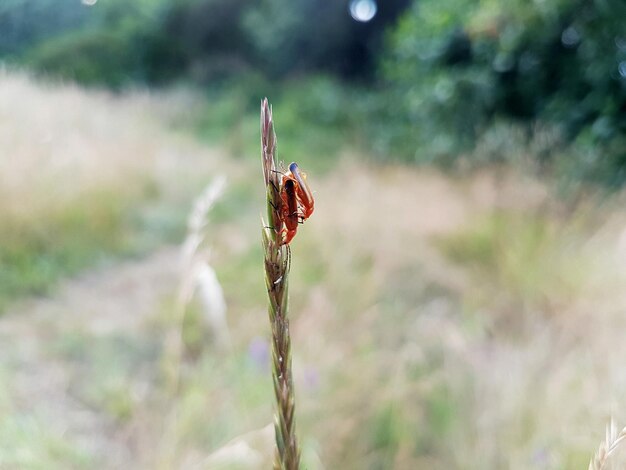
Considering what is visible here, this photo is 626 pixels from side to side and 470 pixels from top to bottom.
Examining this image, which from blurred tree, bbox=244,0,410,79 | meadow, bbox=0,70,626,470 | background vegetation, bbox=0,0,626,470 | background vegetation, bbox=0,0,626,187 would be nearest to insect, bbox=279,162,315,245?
background vegetation, bbox=0,0,626,470

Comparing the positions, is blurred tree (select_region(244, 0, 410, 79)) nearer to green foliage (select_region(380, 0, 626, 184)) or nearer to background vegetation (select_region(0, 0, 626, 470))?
background vegetation (select_region(0, 0, 626, 470))

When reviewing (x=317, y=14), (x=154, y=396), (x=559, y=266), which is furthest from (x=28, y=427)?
(x=317, y=14)

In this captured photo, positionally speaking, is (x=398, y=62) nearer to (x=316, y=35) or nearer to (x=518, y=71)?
(x=518, y=71)

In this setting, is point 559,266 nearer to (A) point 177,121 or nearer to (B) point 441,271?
(B) point 441,271

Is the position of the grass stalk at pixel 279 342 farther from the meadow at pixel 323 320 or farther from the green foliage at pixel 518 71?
the green foliage at pixel 518 71

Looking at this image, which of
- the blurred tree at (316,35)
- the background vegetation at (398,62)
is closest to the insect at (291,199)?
the background vegetation at (398,62)

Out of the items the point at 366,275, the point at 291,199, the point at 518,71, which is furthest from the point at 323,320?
the point at 518,71
